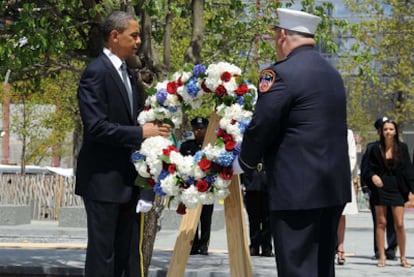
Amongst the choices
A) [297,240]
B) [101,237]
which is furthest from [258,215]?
[297,240]

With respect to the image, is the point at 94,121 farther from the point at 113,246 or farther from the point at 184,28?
the point at 184,28

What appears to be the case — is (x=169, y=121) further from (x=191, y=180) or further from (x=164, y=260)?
(x=164, y=260)

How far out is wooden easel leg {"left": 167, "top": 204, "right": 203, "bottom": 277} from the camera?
8.38m

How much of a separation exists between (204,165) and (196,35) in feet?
9.70

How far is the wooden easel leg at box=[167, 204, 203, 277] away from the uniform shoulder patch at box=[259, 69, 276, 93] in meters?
2.33

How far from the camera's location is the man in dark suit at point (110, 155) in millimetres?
7016

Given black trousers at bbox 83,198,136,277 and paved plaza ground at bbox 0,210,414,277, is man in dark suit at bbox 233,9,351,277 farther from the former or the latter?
paved plaza ground at bbox 0,210,414,277

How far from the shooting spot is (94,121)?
696 cm

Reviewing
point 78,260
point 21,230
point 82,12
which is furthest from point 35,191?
point 82,12

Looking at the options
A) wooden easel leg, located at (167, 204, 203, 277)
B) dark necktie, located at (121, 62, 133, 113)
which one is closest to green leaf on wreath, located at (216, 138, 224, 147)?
dark necktie, located at (121, 62, 133, 113)

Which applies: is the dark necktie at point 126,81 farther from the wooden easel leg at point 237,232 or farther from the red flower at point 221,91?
the wooden easel leg at point 237,232

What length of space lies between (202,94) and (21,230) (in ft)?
54.8

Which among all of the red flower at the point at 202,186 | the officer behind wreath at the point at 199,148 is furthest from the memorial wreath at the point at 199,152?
the officer behind wreath at the point at 199,148

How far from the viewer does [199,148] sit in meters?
14.3
